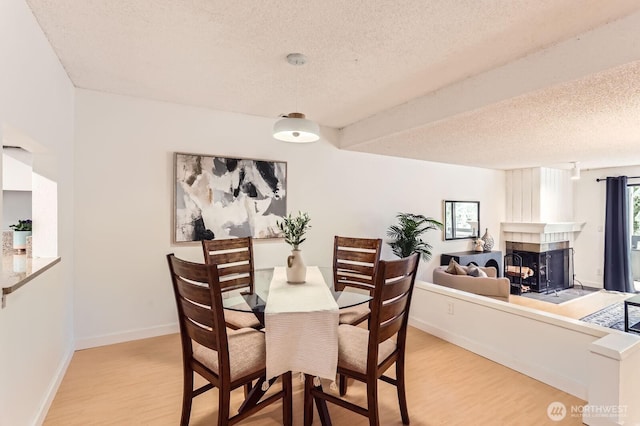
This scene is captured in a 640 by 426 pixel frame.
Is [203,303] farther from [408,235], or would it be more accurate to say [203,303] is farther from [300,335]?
[408,235]

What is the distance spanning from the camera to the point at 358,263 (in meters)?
2.90

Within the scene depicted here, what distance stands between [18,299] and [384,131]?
328 centimetres

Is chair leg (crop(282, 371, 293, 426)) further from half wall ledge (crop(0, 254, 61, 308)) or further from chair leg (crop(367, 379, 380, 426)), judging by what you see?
half wall ledge (crop(0, 254, 61, 308))

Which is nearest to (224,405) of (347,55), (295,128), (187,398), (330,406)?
(187,398)

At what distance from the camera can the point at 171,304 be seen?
3.37 meters

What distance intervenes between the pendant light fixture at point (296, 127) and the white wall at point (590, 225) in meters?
6.85

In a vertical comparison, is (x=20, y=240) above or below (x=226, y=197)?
below

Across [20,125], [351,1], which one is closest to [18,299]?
[20,125]

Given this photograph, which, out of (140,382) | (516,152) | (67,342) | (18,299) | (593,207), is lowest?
(140,382)

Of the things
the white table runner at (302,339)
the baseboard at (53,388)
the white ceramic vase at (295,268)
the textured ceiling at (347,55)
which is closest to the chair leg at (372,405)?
the white table runner at (302,339)

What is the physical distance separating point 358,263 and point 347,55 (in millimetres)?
1688

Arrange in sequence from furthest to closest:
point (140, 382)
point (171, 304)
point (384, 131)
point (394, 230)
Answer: point (394, 230), point (384, 131), point (171, 304), point (140, 382)

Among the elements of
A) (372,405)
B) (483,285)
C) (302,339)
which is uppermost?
(302,339)

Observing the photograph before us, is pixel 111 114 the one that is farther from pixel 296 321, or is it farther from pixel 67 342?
pixel 296 321
